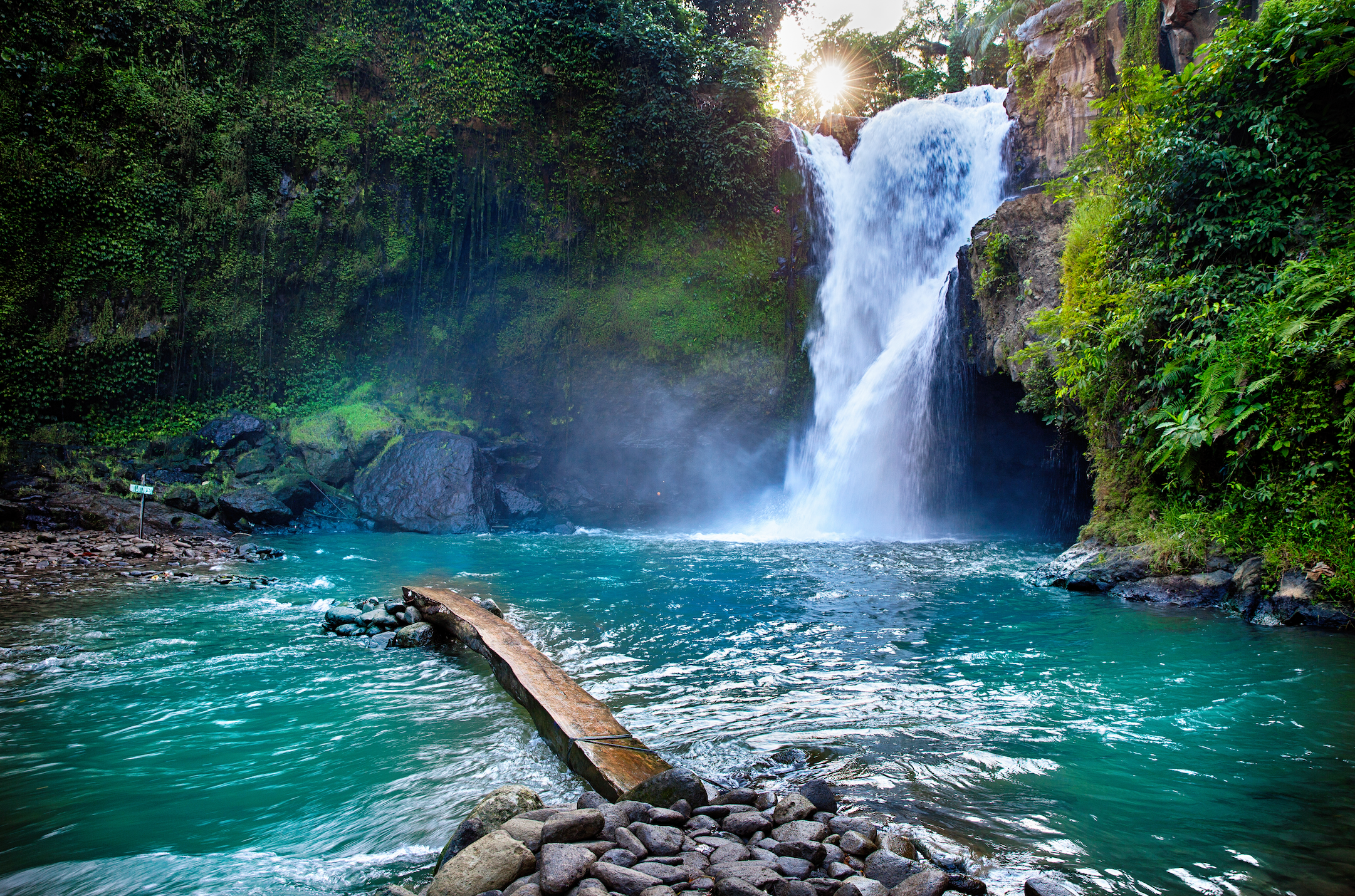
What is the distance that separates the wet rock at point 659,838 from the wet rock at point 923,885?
692 millimetres

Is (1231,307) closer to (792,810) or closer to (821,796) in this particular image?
(821,796)

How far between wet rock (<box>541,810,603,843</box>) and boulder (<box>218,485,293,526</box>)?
14.7 meters

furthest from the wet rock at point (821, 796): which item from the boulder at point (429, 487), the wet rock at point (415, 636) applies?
the boulder at point (429, 487)

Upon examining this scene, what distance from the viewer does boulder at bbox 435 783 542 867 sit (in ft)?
7.91

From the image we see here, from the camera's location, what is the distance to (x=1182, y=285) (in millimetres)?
7383

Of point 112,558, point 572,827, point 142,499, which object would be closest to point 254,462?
point 142,499

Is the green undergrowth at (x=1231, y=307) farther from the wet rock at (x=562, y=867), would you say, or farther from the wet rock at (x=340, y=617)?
the wet rock at (x=340, y=617)

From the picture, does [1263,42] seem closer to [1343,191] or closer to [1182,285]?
[1343,191]

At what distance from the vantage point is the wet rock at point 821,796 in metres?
2.67

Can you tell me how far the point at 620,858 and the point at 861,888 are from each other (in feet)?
2.46

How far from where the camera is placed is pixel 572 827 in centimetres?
234

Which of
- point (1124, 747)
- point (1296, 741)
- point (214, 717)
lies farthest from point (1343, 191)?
point (214, 717)

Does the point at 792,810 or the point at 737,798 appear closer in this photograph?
the point at 792,810

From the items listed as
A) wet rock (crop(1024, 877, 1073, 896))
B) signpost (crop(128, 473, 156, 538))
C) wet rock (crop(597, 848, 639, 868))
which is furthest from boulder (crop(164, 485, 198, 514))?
wet rock (crop(1024, 877, 1073, 896))
